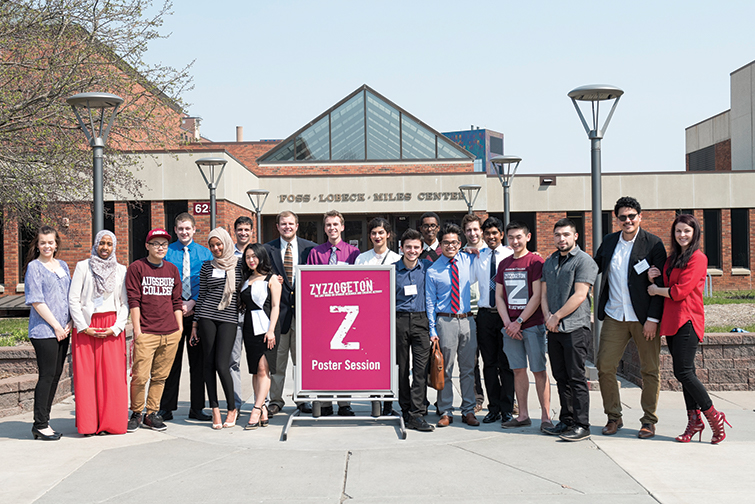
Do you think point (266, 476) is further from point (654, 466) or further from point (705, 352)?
point (705, 352)

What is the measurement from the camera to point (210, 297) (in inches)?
248

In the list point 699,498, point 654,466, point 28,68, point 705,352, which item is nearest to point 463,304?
point 654,466

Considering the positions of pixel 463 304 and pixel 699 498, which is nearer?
pixel 699 498

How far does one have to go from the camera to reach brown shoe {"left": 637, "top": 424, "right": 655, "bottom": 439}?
18.8 ft

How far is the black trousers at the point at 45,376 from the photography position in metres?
5.89

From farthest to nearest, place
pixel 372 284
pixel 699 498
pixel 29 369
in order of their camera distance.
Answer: pixel 29 369 → pixel 372 284 → pixel 699 498

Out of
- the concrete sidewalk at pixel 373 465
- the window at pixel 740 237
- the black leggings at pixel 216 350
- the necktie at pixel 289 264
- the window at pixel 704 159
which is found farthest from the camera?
the window at pixel 704 159

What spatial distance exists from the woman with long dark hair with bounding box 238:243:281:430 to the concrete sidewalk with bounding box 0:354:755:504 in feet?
1.33

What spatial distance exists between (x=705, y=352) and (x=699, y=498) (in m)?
3.89

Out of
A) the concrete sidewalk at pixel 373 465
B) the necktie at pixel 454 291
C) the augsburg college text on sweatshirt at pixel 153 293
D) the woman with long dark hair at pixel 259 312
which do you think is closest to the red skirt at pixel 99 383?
the concrete sidewalk at pixel 373 465

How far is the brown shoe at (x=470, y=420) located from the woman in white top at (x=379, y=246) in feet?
5.34

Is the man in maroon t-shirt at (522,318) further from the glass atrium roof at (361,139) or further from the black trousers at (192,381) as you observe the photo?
the glass atrium roof at (361,139)

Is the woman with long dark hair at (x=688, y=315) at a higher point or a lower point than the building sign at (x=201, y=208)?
lower

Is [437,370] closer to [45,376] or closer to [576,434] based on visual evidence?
[576,434]
